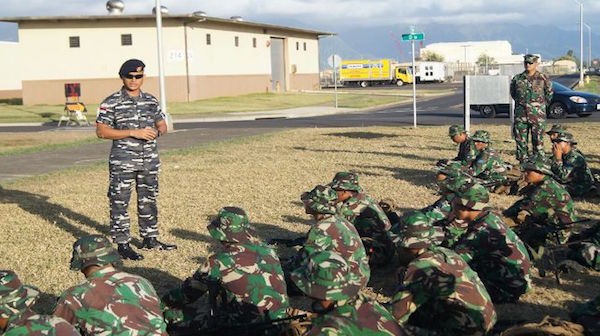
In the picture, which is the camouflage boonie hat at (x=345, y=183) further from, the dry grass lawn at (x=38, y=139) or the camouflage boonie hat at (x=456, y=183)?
the dry grass lawn at (x=38, y=139)

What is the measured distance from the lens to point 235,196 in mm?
11969

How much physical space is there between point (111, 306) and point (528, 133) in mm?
10510

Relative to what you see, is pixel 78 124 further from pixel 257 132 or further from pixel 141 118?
pixel 141 118

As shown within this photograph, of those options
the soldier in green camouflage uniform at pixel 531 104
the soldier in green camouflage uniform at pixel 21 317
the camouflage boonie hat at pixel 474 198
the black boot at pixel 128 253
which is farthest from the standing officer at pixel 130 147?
the soldier in green camouflage uniform at pixel 531 104

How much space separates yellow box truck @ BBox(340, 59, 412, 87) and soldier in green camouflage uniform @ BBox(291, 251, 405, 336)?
72743 millimetres

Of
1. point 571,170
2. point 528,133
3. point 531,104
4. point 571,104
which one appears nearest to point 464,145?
point 571,170

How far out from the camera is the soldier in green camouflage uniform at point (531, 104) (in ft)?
42.9

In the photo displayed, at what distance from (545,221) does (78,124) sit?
83.0ft

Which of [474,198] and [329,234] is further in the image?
[474,198]

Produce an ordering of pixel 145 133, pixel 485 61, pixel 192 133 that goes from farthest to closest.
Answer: pixel 485 61
pixel 192 133
pixel 145 133

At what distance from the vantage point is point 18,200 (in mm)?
12227

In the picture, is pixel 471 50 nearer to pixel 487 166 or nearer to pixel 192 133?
pixel 192 133

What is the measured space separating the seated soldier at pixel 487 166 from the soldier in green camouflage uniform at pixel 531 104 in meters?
2.16

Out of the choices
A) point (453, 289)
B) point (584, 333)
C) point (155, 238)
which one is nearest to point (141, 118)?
point (155, 238)
